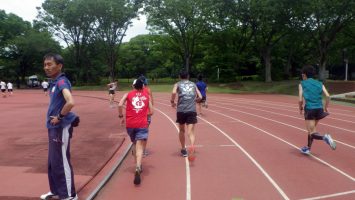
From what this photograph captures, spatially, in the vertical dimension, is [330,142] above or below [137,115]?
below

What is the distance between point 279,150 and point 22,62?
183 feet

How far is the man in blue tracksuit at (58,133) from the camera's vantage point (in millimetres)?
5352

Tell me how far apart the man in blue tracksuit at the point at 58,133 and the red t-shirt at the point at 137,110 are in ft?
5.38

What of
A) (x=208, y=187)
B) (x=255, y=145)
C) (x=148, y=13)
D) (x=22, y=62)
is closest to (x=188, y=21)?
(x=148, y=13)

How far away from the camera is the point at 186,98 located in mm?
8555

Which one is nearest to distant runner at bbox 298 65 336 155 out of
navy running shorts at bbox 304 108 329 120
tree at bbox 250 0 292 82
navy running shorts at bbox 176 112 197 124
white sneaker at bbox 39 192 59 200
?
navy running shorts at bbox 304 108 329 120

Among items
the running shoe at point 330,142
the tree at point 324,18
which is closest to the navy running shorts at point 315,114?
the running shoe at point 330,142

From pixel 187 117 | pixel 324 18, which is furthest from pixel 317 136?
pixel 324 18

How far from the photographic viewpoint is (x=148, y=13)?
1951 inches

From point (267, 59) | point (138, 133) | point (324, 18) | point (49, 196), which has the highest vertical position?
point (324, 18)

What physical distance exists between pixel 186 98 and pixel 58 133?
3640 mm

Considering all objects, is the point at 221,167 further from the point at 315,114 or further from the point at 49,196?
the point at 49,196

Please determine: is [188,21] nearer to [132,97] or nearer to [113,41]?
[113,41]

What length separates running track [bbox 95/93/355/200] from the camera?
20.2 ft
